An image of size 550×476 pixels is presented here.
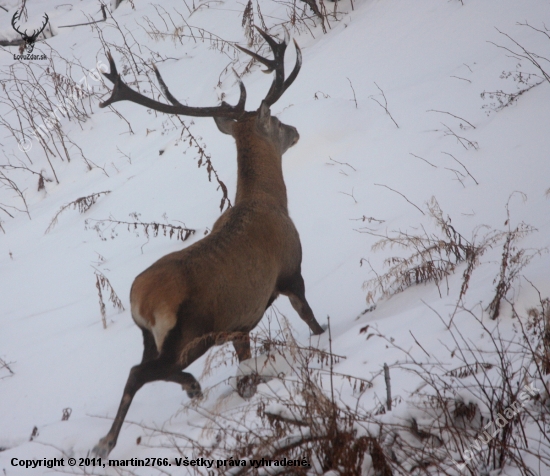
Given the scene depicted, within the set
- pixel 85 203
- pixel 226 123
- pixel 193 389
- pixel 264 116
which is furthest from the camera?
pixel 85 203

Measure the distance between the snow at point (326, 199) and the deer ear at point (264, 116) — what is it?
4.93 ft

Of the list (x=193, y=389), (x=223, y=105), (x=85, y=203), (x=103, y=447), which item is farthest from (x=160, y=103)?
(x=85, y=203)

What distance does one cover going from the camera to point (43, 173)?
11.7 m

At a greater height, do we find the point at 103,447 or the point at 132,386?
the point at 132,386

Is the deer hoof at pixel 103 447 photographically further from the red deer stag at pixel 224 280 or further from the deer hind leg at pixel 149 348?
the deer hind leg at pixel 149 348

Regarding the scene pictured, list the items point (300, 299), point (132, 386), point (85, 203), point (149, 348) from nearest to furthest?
1. point (132, 386)
2. point (149, 348)
3. point (300, 299)
4. point (85, 203)

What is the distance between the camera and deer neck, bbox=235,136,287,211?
5.08m

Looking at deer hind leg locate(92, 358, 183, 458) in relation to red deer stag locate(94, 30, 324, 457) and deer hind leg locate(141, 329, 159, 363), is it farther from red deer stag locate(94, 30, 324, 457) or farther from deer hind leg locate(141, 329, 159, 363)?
deer hind leg locate(141, 329, 159, 363)

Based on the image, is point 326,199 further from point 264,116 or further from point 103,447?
point 103,447

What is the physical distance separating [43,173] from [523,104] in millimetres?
9329

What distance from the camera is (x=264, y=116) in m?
5.43

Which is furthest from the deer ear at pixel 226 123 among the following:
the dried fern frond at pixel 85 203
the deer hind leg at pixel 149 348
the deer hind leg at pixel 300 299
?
the dried fern frond at pixel 85 203

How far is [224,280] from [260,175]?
161 cm

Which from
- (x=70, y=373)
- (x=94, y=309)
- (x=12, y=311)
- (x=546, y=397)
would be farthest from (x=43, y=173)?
(x=546, y=397)
